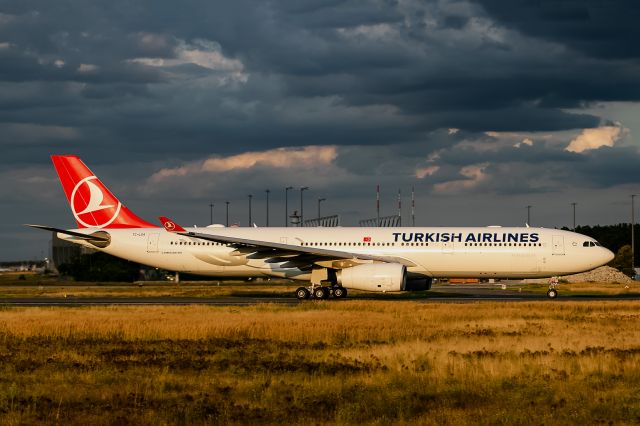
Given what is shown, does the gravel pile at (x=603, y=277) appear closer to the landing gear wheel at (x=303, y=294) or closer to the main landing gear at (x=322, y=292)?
the main landing gear at (x=322, y=292)

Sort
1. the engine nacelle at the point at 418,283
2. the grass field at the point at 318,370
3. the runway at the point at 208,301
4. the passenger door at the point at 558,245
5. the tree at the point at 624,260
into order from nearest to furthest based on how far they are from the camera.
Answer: the grass field at the point at 318,370
the runway at the point at 208,301
the passenger door at the point at 558,245
the engine nacelle at the point at 418,283
the tree at the point at 624,260

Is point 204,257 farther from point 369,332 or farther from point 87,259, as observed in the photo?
point 87,259

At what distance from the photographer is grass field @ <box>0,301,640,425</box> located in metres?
12.5

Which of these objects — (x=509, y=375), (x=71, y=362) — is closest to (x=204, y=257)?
(x=71, y=362)

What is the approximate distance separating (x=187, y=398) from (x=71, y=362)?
5.72 metres

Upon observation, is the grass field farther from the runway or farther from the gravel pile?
the gravel pile

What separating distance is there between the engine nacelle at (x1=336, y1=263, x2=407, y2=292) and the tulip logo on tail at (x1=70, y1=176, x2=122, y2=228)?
1577cm

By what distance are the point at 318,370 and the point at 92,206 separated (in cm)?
3485

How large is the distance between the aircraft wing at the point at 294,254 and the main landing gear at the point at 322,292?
134 centimetres

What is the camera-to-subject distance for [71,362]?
1831 centimetres

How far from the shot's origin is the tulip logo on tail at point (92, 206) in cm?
4878

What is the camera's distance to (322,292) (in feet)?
143

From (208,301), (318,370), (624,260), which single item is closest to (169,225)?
(208,301)

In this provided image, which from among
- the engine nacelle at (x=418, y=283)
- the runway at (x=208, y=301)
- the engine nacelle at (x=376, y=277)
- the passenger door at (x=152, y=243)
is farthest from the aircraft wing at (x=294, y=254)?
the passenger door at (x=152, y=243)
